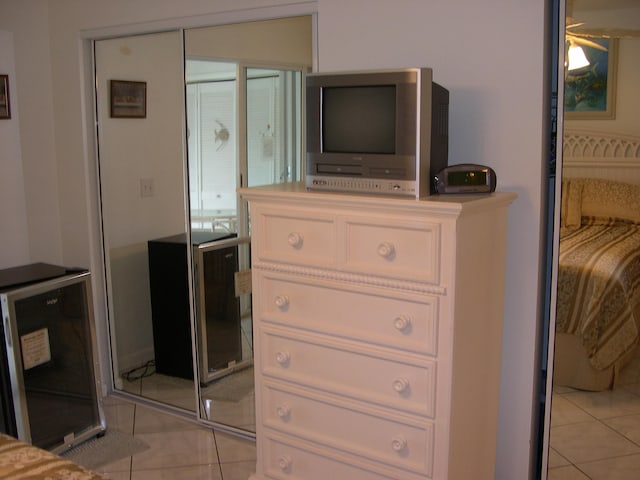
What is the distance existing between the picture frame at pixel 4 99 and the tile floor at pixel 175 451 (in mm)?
1640

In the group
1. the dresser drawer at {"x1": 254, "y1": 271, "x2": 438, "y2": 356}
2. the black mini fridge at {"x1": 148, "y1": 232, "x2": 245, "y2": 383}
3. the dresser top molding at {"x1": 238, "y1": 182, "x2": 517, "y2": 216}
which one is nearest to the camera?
the dresser top molding at {"x1": 238, "y1": 182, "x2": 517, "y2": 216}

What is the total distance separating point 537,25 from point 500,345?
1115 millimetres

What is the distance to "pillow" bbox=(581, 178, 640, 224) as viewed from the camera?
7.58 ft

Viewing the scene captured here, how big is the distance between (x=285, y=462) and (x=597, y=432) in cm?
112

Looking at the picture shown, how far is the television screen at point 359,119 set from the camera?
2170 millimetres

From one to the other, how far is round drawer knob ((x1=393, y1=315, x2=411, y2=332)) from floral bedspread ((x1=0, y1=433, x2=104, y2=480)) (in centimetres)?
94

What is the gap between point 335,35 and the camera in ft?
8.97

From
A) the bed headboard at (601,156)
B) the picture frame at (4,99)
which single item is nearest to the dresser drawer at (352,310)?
the bed headboard at (601,156)

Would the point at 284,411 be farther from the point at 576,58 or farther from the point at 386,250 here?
the point at 576,58

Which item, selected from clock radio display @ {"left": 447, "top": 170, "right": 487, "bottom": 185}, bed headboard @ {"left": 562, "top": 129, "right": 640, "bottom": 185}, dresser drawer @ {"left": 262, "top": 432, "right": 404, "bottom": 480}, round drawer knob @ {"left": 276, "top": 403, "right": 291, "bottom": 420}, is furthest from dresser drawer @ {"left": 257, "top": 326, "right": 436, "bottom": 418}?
bed headboard @ {"left": 562, "top": 129, "right": 640, "bottom": 185}

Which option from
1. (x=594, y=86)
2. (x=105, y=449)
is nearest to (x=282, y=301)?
(x=594, y=86)

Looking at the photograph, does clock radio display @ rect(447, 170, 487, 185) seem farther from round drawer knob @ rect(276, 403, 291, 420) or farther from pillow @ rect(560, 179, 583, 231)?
round drawer knob @ rect(276, 403, 291, 420)

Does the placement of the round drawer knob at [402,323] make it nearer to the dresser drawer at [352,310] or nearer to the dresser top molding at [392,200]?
the dresser drawer at [352,310]

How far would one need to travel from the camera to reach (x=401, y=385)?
2150mm
